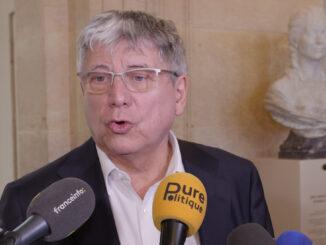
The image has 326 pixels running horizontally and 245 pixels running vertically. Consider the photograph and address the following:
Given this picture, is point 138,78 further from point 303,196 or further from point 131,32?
point 303,196

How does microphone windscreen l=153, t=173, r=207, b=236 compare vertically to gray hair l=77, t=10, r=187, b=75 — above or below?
below

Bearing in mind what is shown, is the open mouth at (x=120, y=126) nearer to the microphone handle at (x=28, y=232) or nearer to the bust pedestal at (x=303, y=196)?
the microphone handle at (x=28, y=232)

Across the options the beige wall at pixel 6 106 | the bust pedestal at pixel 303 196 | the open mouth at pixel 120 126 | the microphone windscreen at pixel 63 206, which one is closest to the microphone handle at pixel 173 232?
the microphone windscreen at pixel 63 206

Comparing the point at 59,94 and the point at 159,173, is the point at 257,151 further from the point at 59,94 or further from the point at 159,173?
the point at 159,173

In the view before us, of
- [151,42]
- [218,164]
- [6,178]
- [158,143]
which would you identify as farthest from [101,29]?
[6,178]

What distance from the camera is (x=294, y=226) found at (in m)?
2.93

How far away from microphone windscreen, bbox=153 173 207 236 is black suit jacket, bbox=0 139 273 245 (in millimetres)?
457

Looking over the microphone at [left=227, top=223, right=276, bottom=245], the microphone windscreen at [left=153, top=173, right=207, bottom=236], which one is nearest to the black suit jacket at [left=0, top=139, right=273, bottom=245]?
the microphone windscreen at [left=153, top=173, right=207, bottom=236]

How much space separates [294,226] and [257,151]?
0.82m

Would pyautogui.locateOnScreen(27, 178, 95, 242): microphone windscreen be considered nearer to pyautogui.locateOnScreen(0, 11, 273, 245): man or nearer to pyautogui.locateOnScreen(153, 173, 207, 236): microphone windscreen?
pyautogui.locateOnScreen(153, 173, 207, 236): microphone windscreen

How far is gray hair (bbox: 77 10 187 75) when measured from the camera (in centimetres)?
140

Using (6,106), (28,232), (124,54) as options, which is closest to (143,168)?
(124,54)

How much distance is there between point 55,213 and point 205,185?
0.85m

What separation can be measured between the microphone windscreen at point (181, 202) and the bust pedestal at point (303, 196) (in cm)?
196
